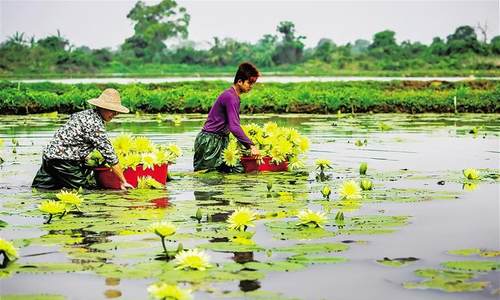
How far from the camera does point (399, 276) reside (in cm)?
522

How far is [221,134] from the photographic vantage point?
33.0 ft

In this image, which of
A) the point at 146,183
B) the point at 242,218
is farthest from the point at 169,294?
the point at 146,183

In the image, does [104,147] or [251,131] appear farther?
[251,131]

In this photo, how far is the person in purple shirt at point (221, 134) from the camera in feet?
31.9

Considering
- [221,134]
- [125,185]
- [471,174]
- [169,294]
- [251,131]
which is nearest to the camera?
[169,294]

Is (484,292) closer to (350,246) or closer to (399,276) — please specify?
(399,276)

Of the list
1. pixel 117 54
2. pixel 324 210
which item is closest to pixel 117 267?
pixel 324 210

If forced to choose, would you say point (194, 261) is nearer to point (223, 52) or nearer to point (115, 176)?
point (115, 176)

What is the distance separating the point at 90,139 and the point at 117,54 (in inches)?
2439

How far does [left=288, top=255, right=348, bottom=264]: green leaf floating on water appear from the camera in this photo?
5496 millimetres

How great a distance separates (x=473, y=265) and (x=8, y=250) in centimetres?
280

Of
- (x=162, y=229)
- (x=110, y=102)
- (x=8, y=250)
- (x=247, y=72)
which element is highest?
(x=247, y=72)

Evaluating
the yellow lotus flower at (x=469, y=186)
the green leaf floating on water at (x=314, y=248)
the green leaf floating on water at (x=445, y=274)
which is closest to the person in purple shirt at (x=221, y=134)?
the yellow lotus flower at (x=469, y=186)

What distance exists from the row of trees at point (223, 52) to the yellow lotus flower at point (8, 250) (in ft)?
175
